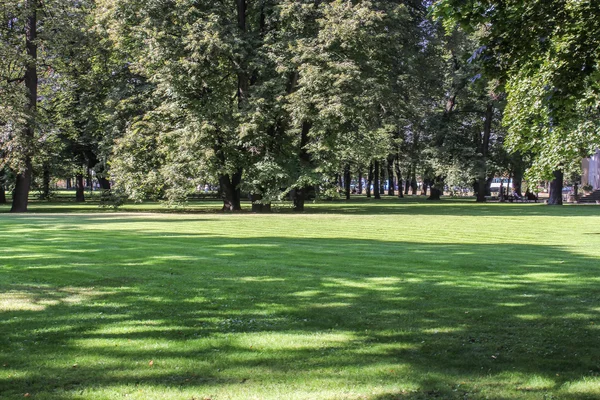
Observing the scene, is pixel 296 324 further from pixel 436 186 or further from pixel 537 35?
pixel 436 186

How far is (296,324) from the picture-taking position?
7062 mm

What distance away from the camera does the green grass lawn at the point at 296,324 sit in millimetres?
5176

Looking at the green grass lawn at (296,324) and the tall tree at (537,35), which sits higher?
the tall tree at (537,35)

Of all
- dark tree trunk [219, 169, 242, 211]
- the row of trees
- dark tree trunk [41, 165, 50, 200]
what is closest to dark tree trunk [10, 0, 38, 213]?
the row of trees

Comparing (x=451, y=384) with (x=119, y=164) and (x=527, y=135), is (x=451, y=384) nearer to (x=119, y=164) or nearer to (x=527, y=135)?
(x=527, y=135)

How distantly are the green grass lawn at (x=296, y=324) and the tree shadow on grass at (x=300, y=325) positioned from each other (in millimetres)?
26

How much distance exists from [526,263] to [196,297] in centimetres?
752

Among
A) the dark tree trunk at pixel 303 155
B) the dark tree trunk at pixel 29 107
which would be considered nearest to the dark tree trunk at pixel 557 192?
the dark tree trunk at pixel 303 155

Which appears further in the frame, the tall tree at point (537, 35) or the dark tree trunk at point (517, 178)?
the dark tree trunk at point (517, 178)

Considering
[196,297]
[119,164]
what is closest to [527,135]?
[196,297]

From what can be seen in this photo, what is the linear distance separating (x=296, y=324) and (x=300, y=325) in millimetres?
60

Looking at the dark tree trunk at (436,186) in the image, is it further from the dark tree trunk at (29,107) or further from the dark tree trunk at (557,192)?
the dark tree trunk at (29,107)

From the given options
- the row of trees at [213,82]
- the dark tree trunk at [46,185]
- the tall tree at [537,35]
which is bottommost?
the dark tree trunk at [46,185]

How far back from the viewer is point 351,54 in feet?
112
